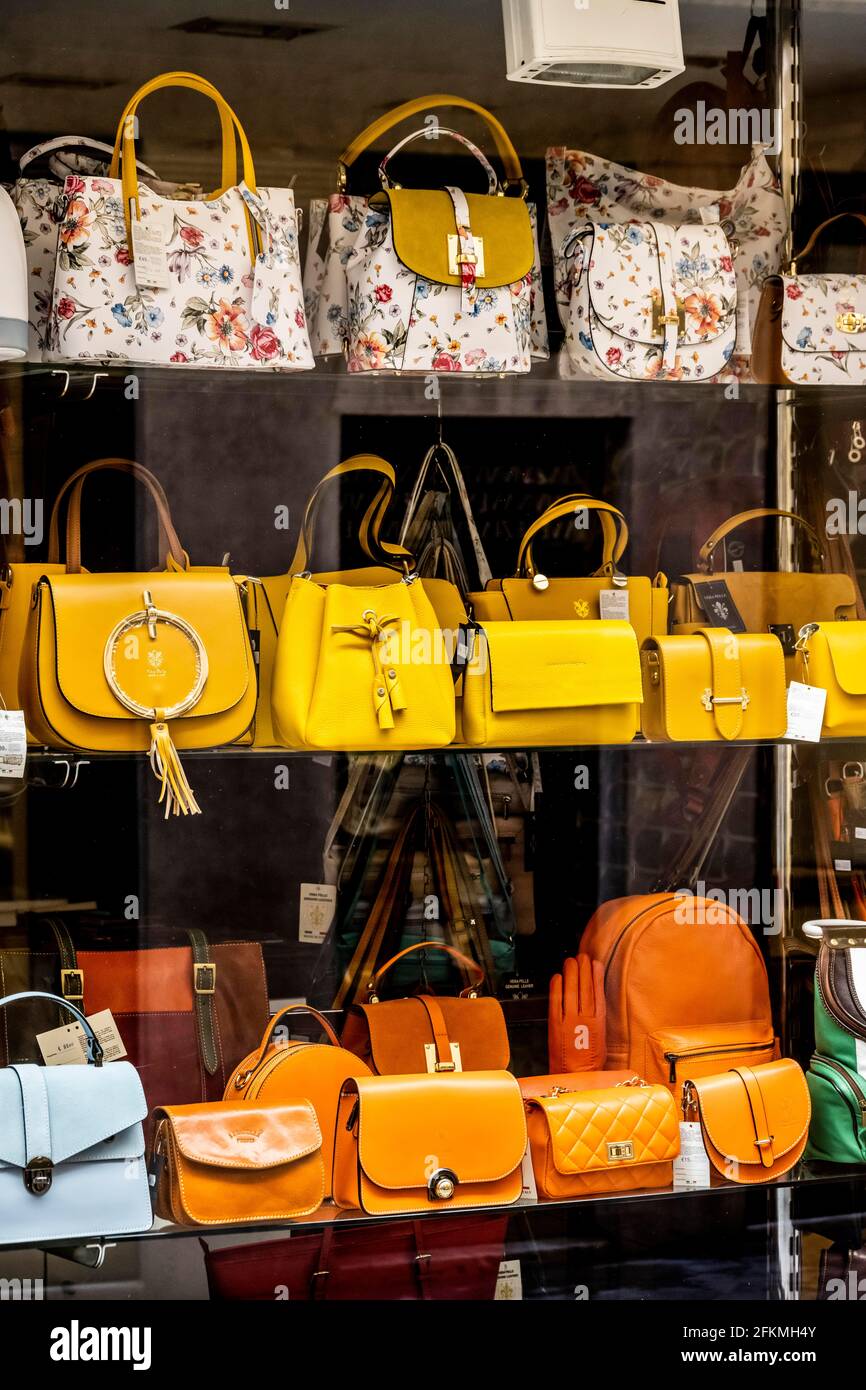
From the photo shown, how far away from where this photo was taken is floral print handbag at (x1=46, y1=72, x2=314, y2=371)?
2838 millimetres

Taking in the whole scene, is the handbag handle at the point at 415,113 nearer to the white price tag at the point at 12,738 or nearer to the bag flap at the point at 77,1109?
the white price tag at the point at 12,738

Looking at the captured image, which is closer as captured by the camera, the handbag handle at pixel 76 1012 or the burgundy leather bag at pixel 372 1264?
the handbag handle at pixel 76 1012

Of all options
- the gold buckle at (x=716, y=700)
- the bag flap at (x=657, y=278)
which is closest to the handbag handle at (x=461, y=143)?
the bag flap at (x=657, y=278)

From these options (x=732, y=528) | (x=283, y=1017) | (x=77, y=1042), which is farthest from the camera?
(x=732, y=528)

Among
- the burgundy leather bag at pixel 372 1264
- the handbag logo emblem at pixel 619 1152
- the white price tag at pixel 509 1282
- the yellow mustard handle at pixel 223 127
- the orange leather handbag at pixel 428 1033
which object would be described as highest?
the yellow mustard handle at pixel 223 127

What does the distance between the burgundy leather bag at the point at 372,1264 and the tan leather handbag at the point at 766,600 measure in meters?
1.33

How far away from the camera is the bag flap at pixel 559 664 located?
3.05 metres

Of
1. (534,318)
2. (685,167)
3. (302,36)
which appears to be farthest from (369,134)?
(685,167)

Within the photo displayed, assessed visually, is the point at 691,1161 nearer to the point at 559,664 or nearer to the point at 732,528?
the point at 559,664

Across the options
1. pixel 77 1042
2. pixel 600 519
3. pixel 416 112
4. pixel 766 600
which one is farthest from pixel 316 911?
pixel 416 112

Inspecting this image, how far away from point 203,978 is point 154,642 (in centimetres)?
68

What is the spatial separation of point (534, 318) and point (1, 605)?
125 centimetres

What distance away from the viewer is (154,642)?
2883 millimetres
